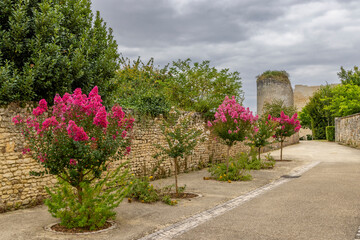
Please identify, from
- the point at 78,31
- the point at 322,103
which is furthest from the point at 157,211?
the point at 322,103

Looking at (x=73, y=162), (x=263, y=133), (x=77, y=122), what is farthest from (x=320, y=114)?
(x=73, y=162)

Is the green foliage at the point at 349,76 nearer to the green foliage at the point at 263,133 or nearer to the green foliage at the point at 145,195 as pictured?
the green foliage at the point at 263,133

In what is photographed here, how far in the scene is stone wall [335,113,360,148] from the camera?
103 ft

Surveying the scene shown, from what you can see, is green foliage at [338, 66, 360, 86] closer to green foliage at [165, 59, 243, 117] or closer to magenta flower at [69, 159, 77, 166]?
green foliage at [165, 59, 243, 117]

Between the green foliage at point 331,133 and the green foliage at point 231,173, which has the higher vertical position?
the green foliage at point 331,133

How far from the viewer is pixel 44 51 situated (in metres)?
9.12

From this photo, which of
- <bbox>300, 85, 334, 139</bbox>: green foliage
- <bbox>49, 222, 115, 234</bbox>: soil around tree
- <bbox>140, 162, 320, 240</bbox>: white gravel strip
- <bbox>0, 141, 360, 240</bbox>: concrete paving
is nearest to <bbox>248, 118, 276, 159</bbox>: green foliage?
<bbox>0, 141, 360, 240</bbox>: concrete paving

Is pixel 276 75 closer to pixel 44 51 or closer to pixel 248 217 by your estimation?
pixel 44 51

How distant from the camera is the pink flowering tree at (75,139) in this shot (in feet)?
20.1

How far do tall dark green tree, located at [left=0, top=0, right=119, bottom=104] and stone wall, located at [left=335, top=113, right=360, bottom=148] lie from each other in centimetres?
2762

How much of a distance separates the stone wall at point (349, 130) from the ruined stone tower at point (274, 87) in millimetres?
10283

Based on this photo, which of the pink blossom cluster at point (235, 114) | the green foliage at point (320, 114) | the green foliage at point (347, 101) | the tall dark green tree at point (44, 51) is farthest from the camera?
the green foliage at point (320, 114)

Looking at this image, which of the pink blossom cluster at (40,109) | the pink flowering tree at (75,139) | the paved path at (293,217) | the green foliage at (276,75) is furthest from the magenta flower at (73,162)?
the green foliage at (276,75)

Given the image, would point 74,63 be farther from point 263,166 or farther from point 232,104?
point 263,166
